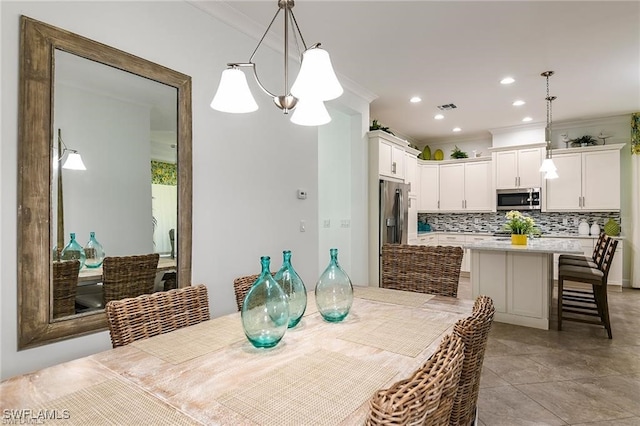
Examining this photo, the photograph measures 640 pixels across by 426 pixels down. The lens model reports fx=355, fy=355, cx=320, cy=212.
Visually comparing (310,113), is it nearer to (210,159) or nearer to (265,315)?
(265,315)

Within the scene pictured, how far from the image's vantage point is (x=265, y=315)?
119cm

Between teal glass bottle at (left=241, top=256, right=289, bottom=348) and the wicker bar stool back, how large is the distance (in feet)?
3.99

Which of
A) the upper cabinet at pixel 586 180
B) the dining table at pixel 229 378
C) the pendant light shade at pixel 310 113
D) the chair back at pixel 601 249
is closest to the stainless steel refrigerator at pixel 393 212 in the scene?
the chair back at pixel 601 249

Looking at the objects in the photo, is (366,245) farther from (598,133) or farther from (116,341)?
(598,133)

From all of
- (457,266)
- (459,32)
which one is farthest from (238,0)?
(457,266)

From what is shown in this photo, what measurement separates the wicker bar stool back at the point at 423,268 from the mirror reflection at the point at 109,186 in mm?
1417

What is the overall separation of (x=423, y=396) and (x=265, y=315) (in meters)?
0.71

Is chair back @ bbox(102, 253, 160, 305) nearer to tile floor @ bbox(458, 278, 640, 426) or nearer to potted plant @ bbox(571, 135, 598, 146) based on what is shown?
tile floor @ bbox(458, 278, 640, 426)

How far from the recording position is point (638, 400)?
2.26 meters

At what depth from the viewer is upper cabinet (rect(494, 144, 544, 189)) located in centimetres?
610

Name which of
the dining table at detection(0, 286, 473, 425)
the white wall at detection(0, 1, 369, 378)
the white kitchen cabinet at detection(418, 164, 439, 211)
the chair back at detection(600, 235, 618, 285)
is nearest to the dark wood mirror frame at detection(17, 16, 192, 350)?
the white wall at detection(0, 1, 369, 378)

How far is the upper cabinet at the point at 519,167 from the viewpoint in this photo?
6.10 m

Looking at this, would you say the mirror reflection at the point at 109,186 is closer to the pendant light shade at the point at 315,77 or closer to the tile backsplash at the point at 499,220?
the pendant light shade at the point at 315,77

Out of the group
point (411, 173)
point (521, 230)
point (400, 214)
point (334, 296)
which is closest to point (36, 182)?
point (334, 296)
